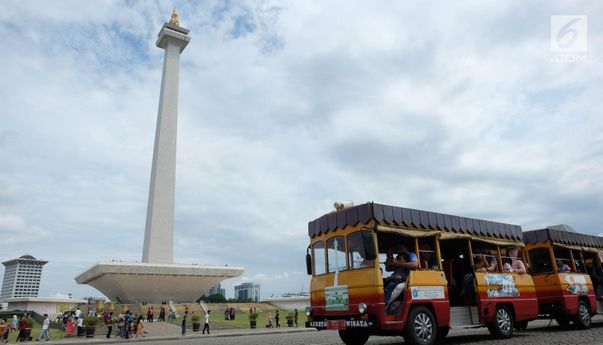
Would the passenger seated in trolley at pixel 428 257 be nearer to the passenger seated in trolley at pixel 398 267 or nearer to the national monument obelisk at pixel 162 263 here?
the passenger seated in trolley at pixel 398 267

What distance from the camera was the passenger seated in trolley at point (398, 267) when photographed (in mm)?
8555

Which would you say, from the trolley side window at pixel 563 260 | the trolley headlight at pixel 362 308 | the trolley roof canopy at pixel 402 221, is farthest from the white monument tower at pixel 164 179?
the trolley headlight at pixel 362 308

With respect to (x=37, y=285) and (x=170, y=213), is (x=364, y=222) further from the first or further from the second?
(x=37, y=285)

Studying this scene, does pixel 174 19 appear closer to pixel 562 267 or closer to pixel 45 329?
pixel 45 329

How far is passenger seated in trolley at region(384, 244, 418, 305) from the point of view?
8.55 m

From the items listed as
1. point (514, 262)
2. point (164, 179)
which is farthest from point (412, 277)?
point (164, 179)

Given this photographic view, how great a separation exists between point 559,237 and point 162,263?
4469cm

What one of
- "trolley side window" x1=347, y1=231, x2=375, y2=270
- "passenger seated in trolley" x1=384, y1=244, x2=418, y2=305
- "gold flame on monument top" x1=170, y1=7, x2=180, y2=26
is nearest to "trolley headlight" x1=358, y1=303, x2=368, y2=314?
"passenger seated in trolley" x1=384, y1=244, x2=418, y2=305

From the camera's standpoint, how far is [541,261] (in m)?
13.4

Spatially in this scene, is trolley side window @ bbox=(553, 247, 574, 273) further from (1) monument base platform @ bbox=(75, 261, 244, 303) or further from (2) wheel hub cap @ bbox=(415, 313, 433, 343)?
(1) monument base platform @ bbox=(75, 261, 244, 303)

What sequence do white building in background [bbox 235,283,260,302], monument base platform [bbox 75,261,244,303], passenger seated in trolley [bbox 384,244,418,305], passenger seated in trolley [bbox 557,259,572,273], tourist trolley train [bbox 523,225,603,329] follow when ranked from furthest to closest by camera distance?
white building in background [bbox 235,283,260,302] → monument base platform [bbox 75,261,244,303] → passenger seated in trolley [bbox 557,259,572,273] → tourist trolley train [bbox 523,225,603,329] → passenger seated in trolley [bbox 384,244,418,305]

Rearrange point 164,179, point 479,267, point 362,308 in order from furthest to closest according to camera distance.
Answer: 1. point 164,179
2. point 479,267
3. point 362,308

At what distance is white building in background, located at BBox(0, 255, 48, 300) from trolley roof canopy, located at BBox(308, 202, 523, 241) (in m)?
144

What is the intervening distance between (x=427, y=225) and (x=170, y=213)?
1798 inches
